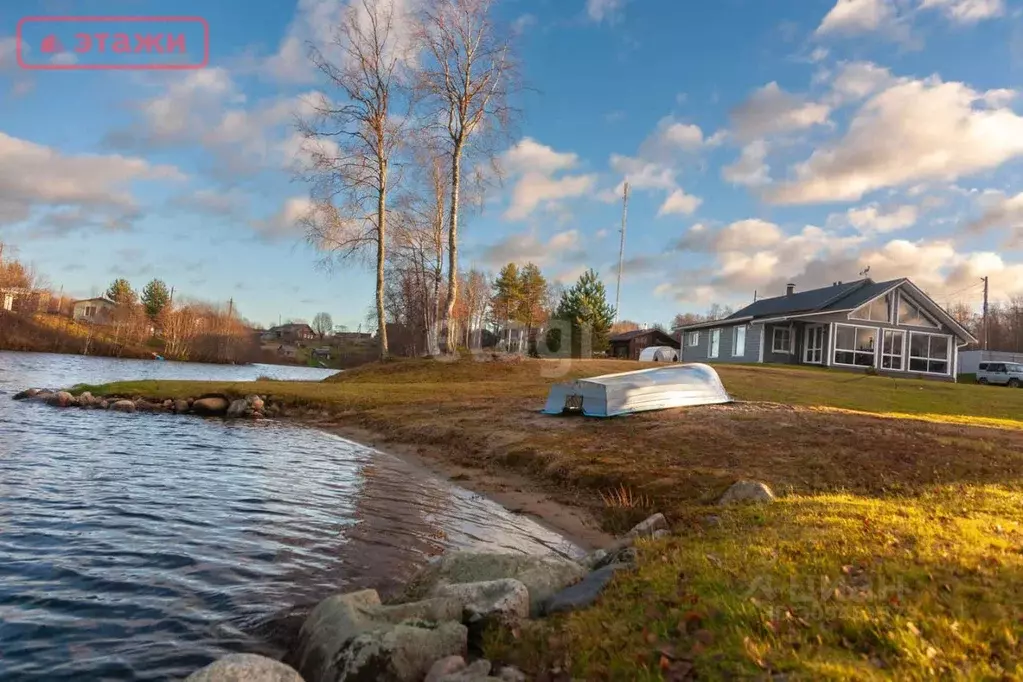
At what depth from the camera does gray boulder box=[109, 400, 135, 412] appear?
21.2m

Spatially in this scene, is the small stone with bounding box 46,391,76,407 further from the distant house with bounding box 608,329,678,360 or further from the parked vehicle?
the parked vehicle

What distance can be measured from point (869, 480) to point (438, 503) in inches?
A: 267

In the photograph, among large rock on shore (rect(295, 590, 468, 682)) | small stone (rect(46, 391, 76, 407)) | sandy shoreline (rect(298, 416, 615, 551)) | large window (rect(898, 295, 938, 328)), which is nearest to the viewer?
large rock on shore (rect(295, 590, 468, 682))

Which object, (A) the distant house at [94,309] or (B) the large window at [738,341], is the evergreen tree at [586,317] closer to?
(B) the large window at [738,341]

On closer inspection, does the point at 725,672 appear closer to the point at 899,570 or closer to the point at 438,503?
the point at 899,570

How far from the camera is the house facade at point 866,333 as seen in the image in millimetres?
35469

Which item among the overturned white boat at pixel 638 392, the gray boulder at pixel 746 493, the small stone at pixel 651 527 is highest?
the overturned white boat at pixel 638 392

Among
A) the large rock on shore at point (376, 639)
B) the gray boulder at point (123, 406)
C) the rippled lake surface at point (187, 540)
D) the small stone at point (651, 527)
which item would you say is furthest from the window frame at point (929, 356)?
the large rock on shore at point (376, 639)

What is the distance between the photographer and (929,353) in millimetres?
36938

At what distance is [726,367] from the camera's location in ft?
95.3

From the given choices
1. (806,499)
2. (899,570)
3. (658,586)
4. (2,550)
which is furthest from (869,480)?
(2,550)

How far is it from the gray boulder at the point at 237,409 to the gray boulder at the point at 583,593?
19004 mm

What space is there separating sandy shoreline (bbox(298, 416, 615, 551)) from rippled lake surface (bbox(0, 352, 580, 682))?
0.36 meters

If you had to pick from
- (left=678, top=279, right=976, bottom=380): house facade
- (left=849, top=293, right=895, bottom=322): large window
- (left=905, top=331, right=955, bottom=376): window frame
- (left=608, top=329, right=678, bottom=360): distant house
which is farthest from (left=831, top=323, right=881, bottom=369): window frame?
(left=608, top=329, right=678, bottom=360): distant house
